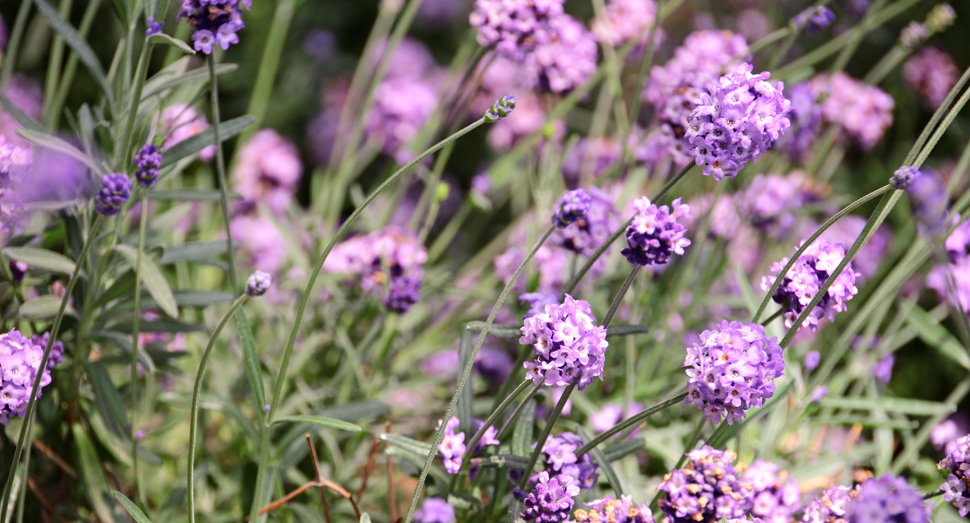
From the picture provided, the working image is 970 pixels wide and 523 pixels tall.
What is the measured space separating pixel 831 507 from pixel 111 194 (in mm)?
1230

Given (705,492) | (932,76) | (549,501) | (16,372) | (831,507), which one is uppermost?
(932,76)

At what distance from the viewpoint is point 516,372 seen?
52.4 inches

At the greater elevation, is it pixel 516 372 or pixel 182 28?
pixel 182 28

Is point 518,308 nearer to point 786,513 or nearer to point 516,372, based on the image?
point 516,372

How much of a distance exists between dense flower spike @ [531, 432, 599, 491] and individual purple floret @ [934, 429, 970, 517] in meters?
0.56

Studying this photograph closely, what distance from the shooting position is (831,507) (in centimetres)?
110

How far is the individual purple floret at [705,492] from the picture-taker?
1.01m

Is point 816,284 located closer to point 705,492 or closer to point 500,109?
point 705,492

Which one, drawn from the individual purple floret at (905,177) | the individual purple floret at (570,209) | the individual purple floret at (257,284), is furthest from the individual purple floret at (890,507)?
the individual purple floret at (257,284)

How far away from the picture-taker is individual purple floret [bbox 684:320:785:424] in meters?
1.00

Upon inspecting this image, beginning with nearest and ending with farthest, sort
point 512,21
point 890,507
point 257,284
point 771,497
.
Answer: point 890,507
point 257,284
point 771,497
point 512,21

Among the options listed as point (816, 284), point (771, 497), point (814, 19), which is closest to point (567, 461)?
point (771, 497)

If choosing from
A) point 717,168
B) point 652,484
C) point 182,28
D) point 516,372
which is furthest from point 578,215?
point 182,28

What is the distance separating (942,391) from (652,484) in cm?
155
